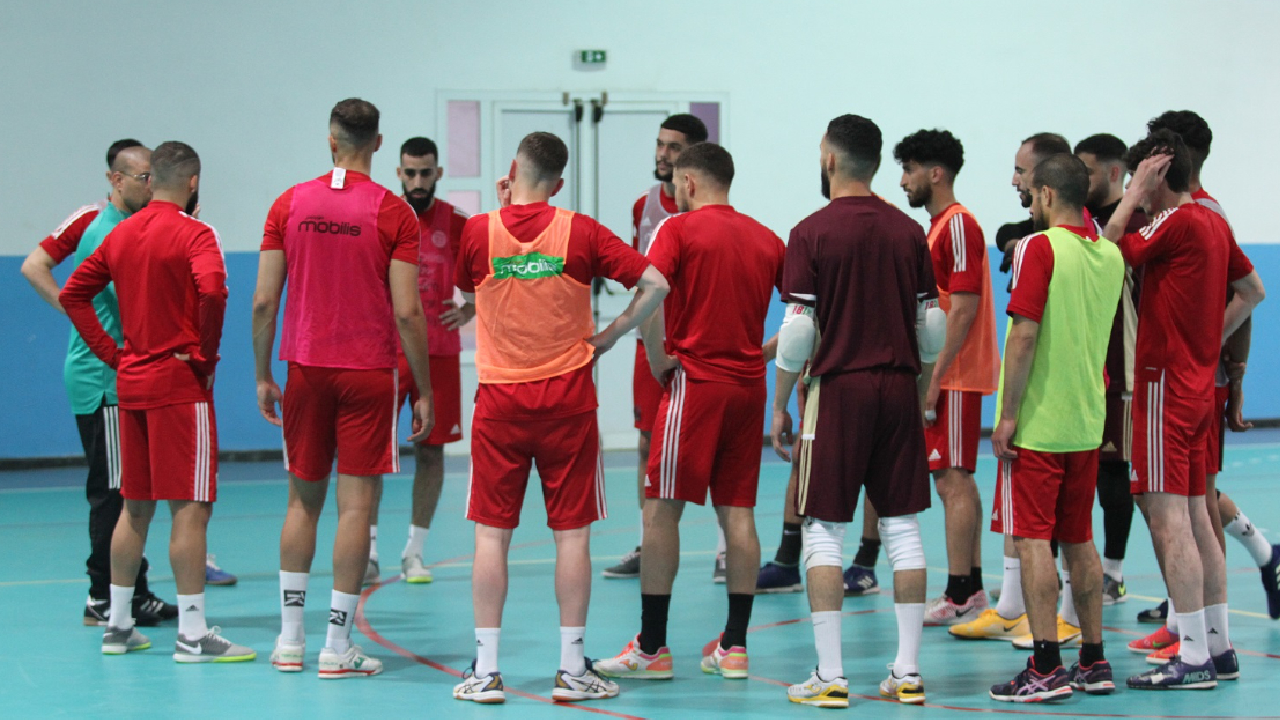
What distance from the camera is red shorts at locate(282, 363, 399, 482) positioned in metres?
Result: 5.14

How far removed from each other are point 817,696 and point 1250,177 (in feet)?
38.2

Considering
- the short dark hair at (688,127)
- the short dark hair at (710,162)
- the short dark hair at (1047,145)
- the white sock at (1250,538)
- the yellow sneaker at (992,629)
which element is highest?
the short dark hair at (688,127)

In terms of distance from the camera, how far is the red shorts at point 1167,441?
16.2 ft

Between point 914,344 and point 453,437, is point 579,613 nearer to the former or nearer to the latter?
point 914,344

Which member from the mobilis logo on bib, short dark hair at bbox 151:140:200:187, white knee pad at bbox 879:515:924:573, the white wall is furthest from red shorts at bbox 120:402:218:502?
the white wall

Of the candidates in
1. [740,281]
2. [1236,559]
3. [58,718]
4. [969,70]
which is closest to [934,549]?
[1236,559]

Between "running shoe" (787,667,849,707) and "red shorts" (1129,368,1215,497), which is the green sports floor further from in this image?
"red shorts" (1129,368,1215,497)

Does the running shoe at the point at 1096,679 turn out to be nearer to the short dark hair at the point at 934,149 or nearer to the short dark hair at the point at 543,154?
the short dark hair at the point at 934,149

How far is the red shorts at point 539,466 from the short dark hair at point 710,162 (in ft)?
3.65

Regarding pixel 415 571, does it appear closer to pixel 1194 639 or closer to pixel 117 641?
pixel 117 641

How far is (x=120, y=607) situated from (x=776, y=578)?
125 inches

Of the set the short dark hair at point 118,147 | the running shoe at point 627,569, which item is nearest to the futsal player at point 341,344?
the short dark hair at point 118,147

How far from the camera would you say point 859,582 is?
22.3 ft

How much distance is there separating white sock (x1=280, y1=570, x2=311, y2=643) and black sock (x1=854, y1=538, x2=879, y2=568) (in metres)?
2.98
